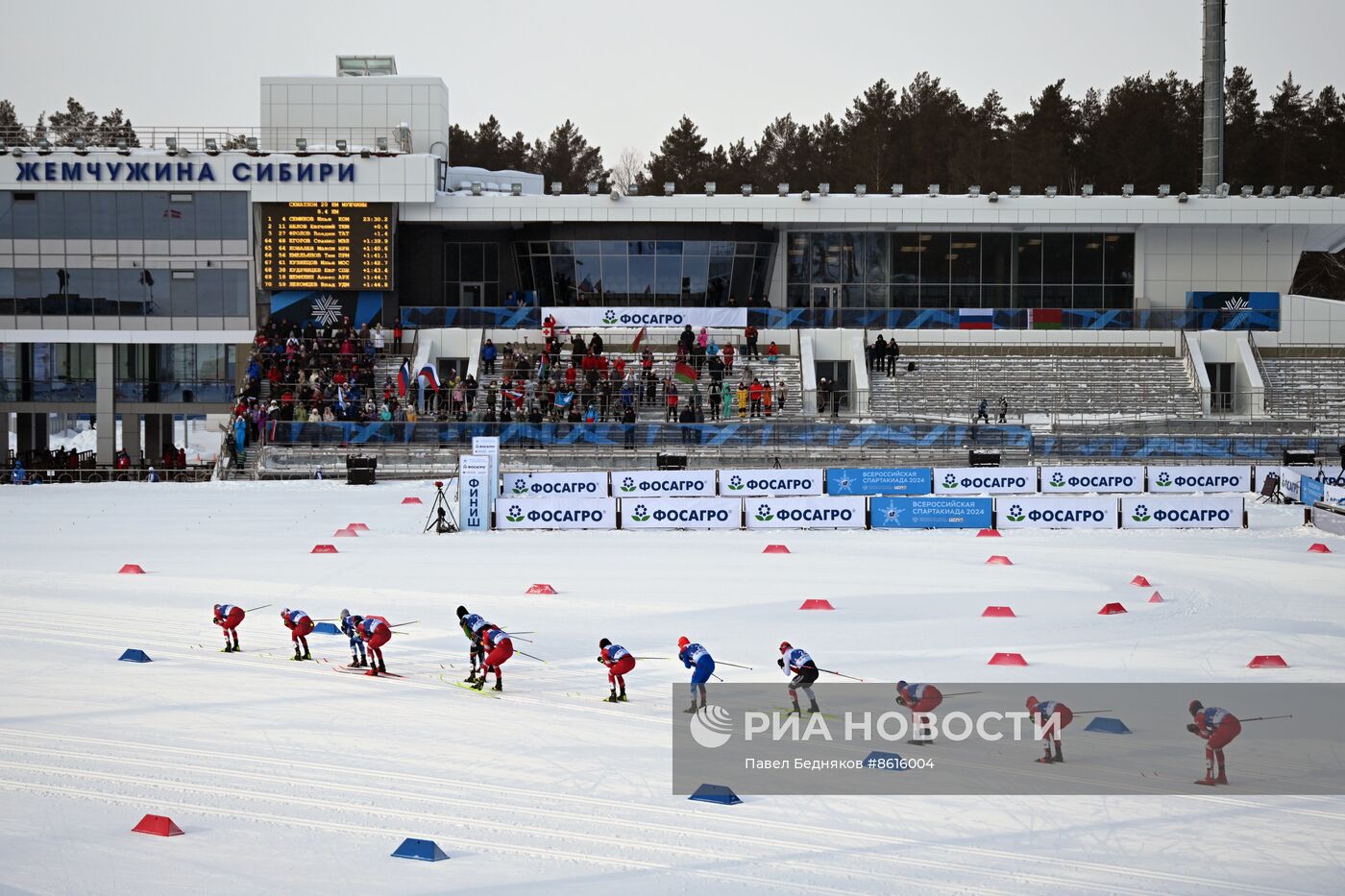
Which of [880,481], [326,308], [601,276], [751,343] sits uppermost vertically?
[601,276]

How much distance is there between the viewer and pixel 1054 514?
27.8 meters

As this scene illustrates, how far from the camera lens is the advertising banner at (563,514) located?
92.5 ft

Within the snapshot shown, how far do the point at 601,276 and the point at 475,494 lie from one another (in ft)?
75.5

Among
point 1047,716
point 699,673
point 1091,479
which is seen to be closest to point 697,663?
point 699,673

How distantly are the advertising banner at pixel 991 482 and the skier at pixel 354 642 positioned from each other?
18.5 meters

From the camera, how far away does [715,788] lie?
10.6m

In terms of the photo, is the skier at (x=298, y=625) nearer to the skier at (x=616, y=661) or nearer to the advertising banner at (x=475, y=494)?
the skier at (x=616, y=661)

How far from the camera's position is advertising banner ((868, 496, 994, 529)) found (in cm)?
2777

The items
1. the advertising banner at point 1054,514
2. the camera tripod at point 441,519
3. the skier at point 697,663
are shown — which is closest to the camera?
the skier at point 697,663

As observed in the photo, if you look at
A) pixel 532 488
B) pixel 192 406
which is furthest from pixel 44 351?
pixel 532 488

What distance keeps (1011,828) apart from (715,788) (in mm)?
2158

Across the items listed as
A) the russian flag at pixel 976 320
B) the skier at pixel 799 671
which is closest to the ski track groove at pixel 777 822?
the skier at pixel 799 671

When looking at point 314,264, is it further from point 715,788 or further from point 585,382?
point 715,788

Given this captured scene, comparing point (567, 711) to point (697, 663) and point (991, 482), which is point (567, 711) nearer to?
point (697, 663)
